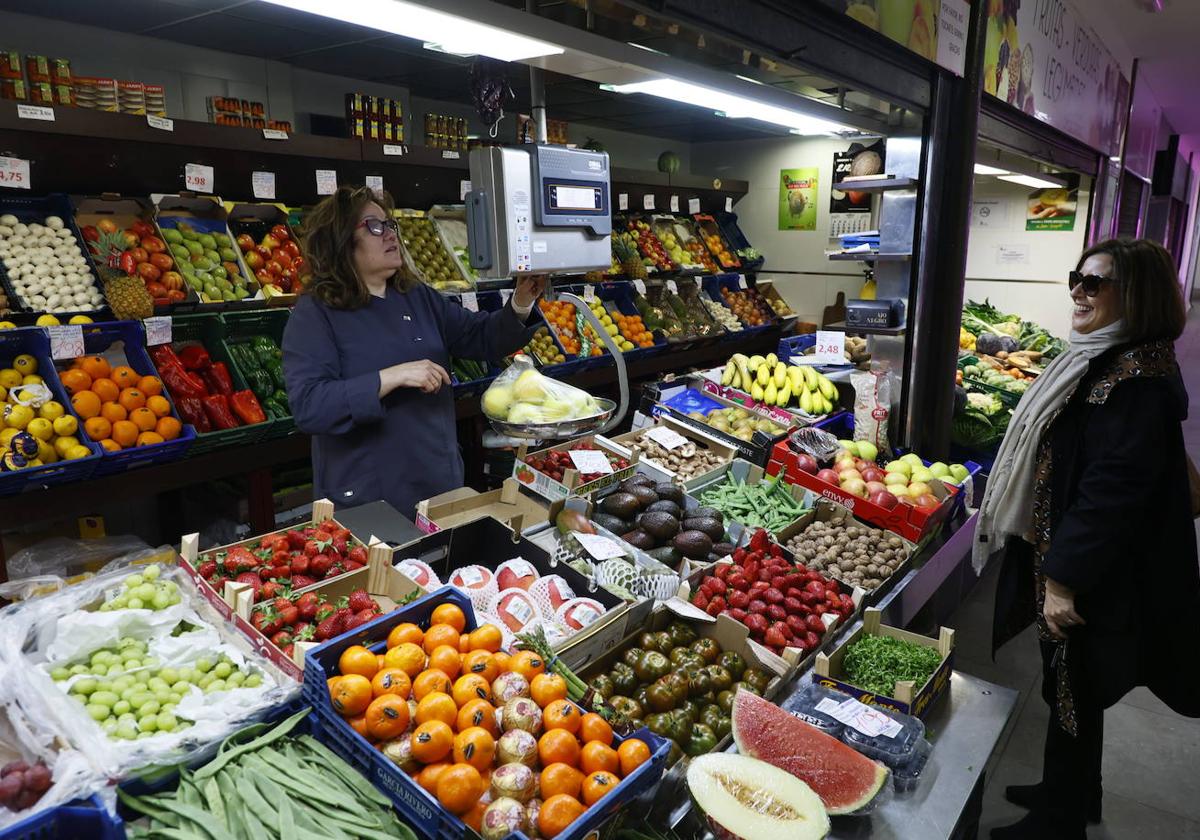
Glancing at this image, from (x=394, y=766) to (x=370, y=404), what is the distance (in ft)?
4.26

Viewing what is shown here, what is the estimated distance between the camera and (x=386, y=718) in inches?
54.6

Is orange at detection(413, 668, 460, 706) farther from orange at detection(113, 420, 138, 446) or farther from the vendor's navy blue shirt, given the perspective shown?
orange at detection(113, 420, 138, 446)

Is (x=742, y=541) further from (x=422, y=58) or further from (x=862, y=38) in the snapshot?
(x=422, y=58)

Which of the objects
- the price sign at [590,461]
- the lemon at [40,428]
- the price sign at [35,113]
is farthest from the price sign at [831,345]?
the price sign at [35,113]

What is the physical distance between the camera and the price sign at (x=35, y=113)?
3.32 metres

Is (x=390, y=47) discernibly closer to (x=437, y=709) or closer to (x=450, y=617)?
(x=450, y=617)

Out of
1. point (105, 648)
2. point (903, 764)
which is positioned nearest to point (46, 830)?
point (105, 648)

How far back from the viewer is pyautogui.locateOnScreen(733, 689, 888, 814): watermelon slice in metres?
1.64

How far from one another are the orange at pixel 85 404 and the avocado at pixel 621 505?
2.14m

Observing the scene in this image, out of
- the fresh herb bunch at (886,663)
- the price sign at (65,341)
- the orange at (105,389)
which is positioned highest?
the price sign at (65,341)

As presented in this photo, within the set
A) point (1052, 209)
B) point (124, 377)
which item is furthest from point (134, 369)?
point (1052, 209)

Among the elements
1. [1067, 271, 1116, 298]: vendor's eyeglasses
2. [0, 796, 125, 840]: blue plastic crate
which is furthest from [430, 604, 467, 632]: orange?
[1067, 271, 1116, 298]: vendor's eyeglasses

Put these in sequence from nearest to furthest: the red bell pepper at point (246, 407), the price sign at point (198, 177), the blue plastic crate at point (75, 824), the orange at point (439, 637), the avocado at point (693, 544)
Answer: the blue plastic crate at point (75, 824)
the orange at point (439, 637)
the avocado at point (693, 544)
the red bell pepper at point (246, 407)
the price sign at point (198, 177)

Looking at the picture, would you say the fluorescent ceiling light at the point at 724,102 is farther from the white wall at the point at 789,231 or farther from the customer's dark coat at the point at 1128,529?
the white wall at the point at 789,231
